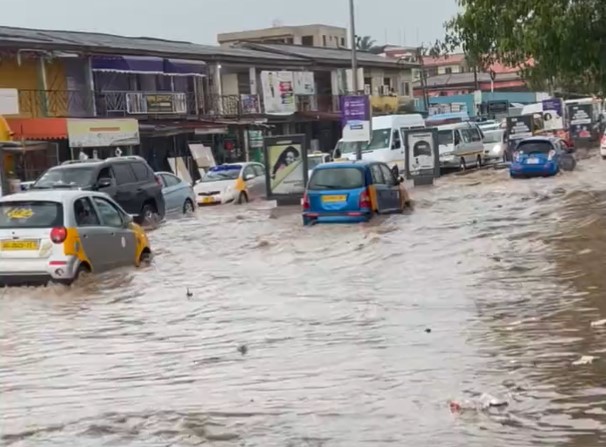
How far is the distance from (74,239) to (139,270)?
2160 mm

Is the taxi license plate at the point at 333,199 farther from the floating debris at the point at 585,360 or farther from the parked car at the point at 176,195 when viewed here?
the floating debris at the point at 585,360

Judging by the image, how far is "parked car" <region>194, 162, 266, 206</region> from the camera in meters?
33.6

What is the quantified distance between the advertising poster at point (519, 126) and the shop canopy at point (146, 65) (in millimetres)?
14851

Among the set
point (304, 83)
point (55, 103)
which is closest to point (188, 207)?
point (55, 103)

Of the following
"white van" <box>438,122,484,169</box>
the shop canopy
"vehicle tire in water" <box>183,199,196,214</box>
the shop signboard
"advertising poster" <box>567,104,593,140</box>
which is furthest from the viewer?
"advertising poster" <box>567,104,593,140</box>

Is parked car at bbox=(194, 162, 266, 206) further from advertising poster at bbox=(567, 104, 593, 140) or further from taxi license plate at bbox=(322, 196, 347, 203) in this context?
advertising poster at bbox=(567, 104, 593, 140)

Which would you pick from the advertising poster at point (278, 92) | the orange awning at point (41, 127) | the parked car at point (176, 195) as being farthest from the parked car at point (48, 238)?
the advertising poster at point (278, 92)

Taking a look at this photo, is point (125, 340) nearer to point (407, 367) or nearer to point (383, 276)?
point (407, 367)

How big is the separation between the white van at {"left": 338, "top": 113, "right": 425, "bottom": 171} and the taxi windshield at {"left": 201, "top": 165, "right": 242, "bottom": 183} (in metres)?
6.70

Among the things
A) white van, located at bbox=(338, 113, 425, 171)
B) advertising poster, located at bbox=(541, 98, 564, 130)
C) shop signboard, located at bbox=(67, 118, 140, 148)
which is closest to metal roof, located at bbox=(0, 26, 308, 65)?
shop signboard, located at bbox=(67, 118, 140, 148)

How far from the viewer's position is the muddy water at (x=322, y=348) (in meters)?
7.50

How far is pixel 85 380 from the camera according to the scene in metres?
9.44

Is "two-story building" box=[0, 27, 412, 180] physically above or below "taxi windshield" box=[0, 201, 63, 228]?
above

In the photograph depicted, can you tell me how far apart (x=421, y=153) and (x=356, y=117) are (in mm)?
3819
